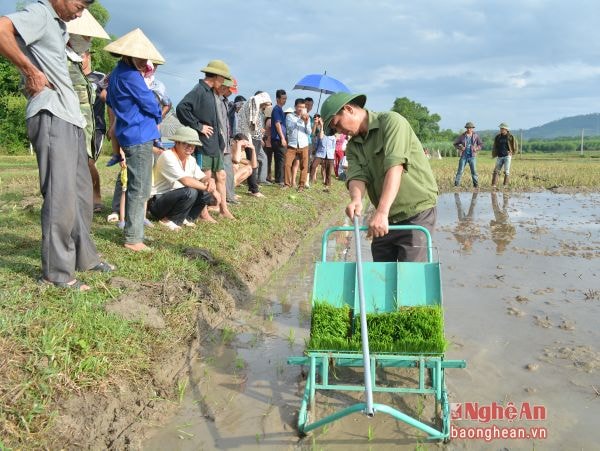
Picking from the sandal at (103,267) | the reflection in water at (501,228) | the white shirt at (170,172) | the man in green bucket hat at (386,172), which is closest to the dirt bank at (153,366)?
the sandal at (103,267)

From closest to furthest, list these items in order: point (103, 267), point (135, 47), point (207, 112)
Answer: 1. point (103, 267)
2. point (135, 47)
3. point (207, 112)

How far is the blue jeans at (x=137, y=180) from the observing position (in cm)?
475

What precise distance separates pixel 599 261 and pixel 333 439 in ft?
18.4

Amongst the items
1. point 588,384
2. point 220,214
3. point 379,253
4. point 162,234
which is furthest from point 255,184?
point 588,384

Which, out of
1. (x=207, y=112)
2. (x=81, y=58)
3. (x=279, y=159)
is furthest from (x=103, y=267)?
(x=279, y=159)

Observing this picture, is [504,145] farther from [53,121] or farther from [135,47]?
[53,121]

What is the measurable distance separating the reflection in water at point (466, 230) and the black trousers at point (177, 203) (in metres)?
3.97

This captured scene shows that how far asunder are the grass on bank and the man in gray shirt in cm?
30

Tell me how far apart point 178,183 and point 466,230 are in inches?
215

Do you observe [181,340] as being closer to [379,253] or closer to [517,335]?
[379,253]

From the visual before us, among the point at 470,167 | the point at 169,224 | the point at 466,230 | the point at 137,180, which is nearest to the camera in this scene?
the point at 137,180

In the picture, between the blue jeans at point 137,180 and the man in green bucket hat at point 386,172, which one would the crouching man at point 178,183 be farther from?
the man in green bucket hat at point 386,172

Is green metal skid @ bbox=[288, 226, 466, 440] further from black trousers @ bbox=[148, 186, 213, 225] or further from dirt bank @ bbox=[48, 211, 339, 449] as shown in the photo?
black trousers @ bbox=[148, 186, 213, 225]

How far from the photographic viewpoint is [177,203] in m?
5.91
